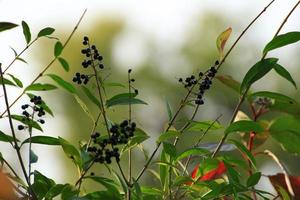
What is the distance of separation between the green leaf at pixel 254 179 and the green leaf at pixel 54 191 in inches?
9.8

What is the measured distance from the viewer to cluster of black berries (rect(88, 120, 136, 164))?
3.02 ft

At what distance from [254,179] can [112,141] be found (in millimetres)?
197

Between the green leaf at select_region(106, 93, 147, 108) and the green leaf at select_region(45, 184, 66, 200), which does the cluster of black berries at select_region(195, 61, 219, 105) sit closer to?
the green leaf at select_region(106, 93, 147, 108)

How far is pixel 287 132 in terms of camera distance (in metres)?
1.13

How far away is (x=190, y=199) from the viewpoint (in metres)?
1.04

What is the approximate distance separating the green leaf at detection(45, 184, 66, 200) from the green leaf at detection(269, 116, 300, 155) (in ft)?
1.23

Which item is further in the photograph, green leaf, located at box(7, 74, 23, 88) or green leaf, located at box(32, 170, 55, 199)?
green leaf, located at box(7, 74, 23, 88)

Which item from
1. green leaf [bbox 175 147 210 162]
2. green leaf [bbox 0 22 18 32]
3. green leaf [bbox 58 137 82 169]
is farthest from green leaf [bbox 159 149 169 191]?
green leaf [bbox 0 22 18 32]

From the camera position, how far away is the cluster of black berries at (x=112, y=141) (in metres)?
0.92

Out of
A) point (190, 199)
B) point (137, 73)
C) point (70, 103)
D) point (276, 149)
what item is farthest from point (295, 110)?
point (137, 73)

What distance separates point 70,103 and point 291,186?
28.0 feet

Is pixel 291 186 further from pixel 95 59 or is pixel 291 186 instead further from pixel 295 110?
pixel 95 59

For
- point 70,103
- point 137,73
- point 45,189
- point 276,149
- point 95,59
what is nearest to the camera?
point 45,189

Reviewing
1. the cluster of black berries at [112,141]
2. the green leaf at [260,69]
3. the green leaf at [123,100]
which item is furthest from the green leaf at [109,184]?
the green leaf at [260,69]
